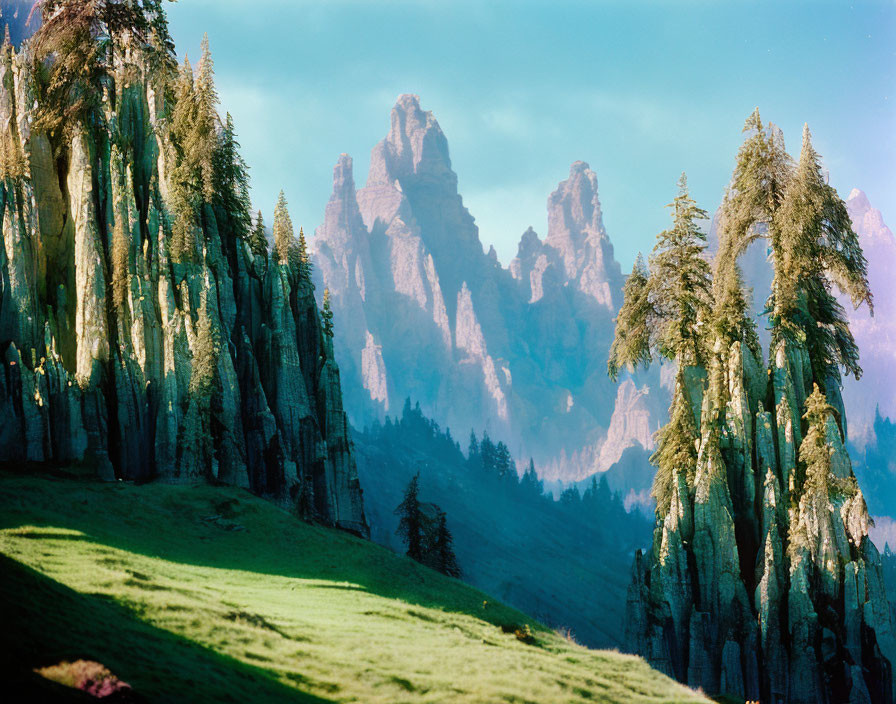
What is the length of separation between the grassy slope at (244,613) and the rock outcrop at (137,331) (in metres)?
3.98

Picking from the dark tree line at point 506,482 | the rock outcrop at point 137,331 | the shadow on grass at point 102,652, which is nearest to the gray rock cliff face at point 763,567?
the rock outcrop at point 137,331

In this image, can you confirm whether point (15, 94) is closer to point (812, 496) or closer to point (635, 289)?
point (635, 289)

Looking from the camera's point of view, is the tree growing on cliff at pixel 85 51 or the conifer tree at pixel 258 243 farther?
the conifer tree at pixel 258 243

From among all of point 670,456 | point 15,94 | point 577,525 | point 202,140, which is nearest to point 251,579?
point 670,456

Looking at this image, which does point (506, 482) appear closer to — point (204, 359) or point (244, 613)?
point (204, 359)

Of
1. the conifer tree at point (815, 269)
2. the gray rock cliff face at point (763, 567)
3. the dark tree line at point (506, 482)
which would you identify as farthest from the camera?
the dark tree line at point (506, 482)

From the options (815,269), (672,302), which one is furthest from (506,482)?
(815,269)

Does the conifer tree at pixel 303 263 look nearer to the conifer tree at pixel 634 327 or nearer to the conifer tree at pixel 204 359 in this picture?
the conifer tree at pixel 204 359

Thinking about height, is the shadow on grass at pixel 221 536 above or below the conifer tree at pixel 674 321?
below

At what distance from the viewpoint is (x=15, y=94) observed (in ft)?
167

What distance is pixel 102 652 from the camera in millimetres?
19812

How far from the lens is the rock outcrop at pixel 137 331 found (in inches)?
1766

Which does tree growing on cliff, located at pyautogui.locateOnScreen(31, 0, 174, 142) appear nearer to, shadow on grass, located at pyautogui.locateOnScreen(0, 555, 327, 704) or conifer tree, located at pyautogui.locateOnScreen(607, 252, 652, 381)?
conifer tree, located at pyautogui.locateOnScreen(607, 252, 652, 381)

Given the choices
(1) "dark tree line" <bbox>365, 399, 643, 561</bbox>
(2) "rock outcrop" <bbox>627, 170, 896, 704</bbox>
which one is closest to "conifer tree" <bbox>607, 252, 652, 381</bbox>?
(2) "rock outcrop" <bbox>627, 170, 896, 704</bbox>
